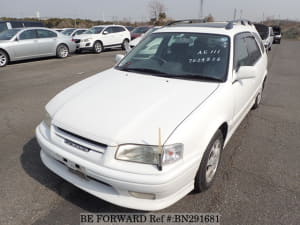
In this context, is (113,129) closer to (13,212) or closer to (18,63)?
(13,212)

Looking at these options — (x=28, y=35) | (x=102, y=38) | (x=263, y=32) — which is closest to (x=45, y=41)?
(x=28, y=35)

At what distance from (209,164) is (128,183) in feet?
3.33

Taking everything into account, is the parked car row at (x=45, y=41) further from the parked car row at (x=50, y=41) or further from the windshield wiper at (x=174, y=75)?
the windshield wiper at (x=174, y=75)

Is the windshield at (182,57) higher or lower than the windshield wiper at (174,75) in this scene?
higher

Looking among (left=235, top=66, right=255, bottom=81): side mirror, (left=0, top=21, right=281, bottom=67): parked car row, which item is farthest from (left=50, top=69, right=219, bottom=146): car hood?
(left=0, top=21, right=281, bottom=67): parked car row

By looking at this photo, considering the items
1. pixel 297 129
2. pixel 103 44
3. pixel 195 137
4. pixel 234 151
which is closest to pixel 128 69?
pixel 195 137

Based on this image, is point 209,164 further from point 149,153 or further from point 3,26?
point 3,26

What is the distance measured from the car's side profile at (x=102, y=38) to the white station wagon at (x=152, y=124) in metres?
11.5

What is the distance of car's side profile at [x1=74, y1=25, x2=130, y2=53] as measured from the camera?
13.8 metres

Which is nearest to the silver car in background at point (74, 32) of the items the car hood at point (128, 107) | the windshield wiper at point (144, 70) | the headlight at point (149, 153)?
the windshield wiper at point (144, 70)

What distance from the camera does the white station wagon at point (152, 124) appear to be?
1.94 metres

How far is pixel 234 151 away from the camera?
341cm

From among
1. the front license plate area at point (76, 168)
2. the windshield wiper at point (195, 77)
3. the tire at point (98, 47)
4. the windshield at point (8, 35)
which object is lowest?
the tire at point (98, 47)

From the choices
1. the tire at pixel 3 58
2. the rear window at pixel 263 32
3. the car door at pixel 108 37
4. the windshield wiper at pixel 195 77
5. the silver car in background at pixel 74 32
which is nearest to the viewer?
the windshield wiper at pixel 195 77
